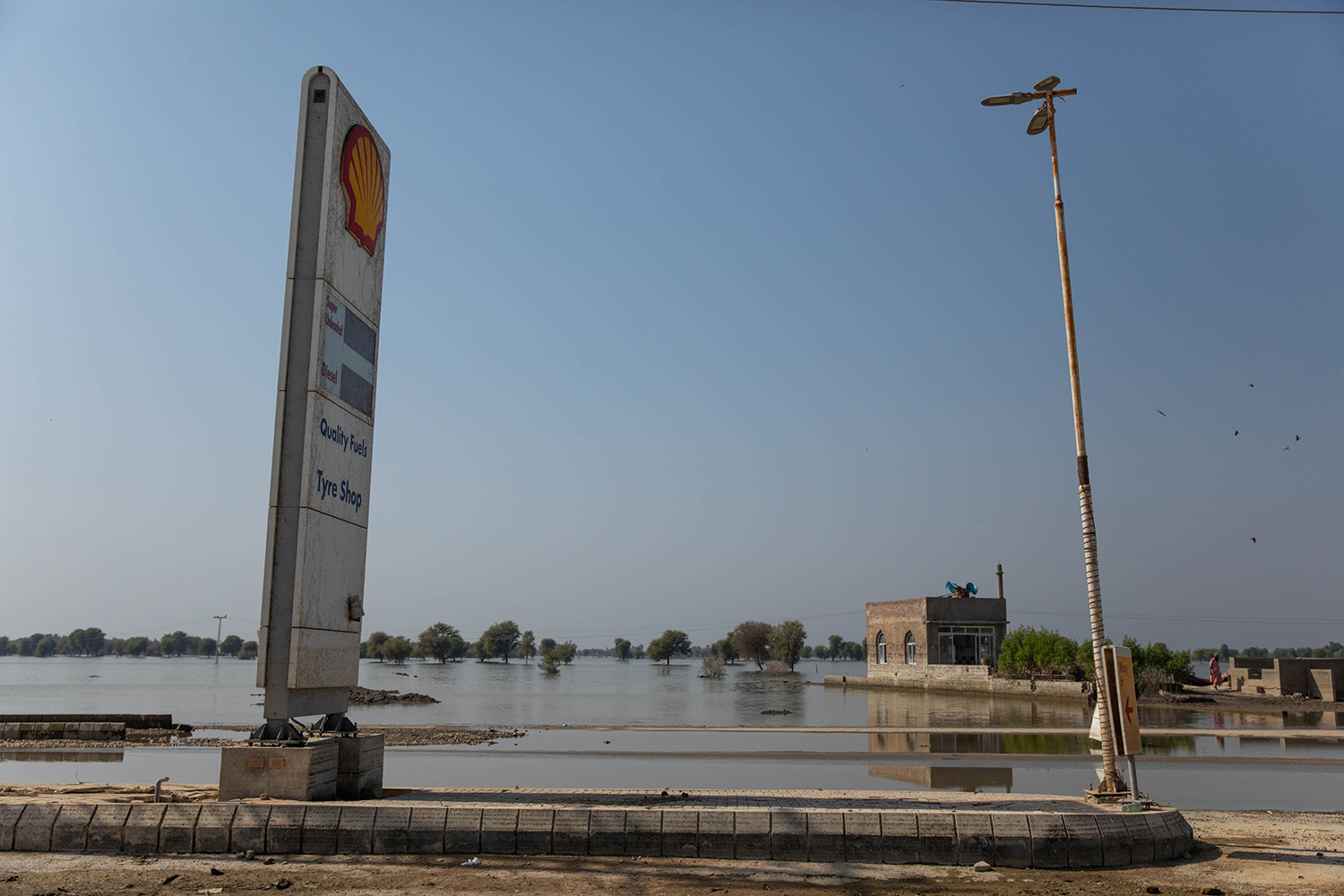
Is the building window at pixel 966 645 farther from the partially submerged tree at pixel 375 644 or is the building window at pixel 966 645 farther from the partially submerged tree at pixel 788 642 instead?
the partially submerged tree at pixel 375 644

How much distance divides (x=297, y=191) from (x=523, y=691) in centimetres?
5659

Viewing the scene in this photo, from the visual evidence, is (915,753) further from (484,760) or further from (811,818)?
(811,818)

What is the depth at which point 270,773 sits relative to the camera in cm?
866

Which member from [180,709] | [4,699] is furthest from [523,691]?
[4,699]

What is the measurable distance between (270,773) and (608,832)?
3.60 m

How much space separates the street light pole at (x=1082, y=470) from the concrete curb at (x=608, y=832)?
1.52 metres

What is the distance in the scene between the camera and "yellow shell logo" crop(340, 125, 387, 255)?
10.5m

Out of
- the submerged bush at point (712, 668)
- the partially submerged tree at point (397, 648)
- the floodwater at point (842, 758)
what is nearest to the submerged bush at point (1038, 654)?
the floodwater at point (842, 758)

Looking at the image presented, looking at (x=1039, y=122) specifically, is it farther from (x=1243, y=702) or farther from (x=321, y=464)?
(x=1243, y=702)

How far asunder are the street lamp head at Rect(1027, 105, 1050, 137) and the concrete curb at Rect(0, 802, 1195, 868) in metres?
8.30

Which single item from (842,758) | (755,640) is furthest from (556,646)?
(842,758)

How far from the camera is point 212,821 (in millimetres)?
7883

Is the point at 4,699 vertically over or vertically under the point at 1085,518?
under

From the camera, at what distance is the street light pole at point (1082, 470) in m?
9.56
